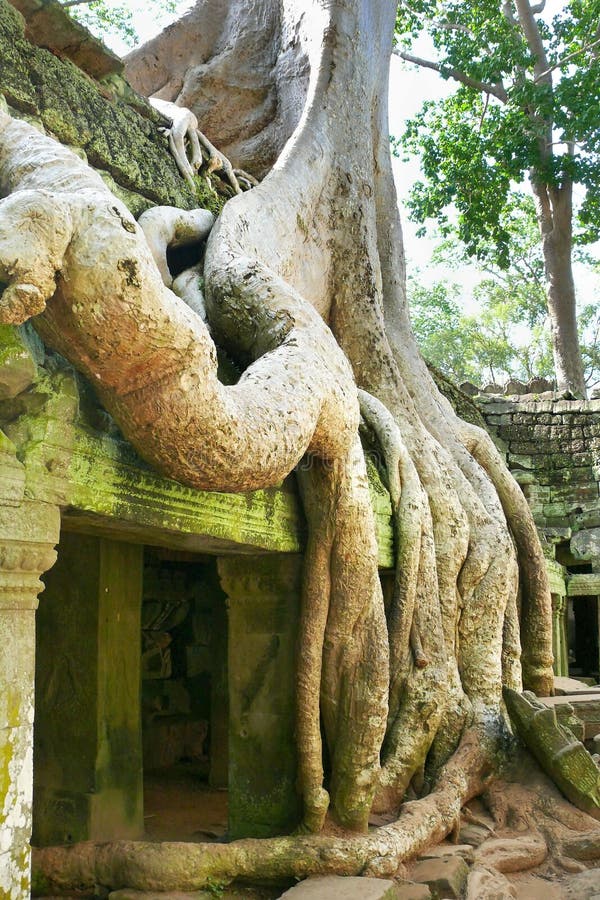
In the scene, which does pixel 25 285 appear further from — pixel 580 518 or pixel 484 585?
pixel 580 518

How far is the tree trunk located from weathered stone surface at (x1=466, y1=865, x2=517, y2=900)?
8967mm

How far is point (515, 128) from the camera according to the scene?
35.1ft

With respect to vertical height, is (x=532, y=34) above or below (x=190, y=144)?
above

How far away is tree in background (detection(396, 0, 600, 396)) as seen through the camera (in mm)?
10250

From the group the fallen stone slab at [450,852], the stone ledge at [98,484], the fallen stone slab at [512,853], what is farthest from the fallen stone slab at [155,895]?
the fallen stone slab at [512,853]

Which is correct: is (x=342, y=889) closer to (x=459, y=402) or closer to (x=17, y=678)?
(x=17, y=678)

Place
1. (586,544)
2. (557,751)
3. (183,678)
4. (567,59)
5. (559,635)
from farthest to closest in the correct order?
(567,59)
(586,544)
(559,635)
(183,678)
(557,751)

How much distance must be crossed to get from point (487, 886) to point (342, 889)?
786mm

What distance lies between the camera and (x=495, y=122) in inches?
432

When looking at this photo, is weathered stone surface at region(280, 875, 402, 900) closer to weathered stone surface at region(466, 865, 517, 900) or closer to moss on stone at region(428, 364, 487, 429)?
weathered stone surface at region(466, 865, 517, 900)

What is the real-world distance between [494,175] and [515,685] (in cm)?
775

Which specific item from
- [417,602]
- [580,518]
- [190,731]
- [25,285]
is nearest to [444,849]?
[417,602]

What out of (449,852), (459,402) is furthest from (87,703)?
(459,402)

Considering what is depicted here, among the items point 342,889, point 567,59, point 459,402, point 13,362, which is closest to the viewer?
point 13,362
